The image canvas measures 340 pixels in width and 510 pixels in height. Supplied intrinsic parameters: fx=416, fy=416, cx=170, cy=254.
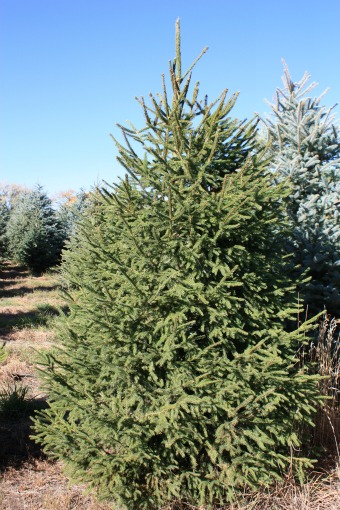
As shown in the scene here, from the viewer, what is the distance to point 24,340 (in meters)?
7.99

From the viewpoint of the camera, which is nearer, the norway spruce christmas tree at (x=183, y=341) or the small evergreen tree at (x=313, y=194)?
the norway spruce christmas tree at (x=183, y=341)

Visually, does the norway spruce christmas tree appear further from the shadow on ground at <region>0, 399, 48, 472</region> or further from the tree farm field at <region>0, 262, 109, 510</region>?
the shadow on ground at <region>0, 399, 48, 472</region>

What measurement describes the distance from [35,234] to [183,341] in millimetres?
16588

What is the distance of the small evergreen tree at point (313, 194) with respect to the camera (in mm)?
4820

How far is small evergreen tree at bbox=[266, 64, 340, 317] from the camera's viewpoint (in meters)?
4.82

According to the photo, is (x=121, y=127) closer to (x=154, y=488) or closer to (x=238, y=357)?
(x=238, y=357)

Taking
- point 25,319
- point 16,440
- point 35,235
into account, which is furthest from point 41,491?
point 35,235

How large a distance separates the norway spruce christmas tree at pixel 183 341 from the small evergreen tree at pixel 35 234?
1583 cm

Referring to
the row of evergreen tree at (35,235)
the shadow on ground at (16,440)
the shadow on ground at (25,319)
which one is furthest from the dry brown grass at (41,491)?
the row of evergreen tree at (35,235)

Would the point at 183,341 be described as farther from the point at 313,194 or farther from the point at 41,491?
the point at 313,194

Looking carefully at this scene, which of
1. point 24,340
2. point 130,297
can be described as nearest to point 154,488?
point 130,297

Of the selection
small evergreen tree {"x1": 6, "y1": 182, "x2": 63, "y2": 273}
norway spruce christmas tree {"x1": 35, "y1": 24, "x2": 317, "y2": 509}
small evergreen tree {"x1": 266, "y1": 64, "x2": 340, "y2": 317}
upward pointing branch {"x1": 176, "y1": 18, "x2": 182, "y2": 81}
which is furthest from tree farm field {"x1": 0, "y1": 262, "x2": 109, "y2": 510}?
small evergreen tree {"x1": 6, "y1": 182, "x2": 63, "y2": 273}

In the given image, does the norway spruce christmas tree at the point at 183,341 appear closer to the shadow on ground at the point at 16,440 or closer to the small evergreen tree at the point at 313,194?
the shadow on ground at the point at 16,440

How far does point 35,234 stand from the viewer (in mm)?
18203
